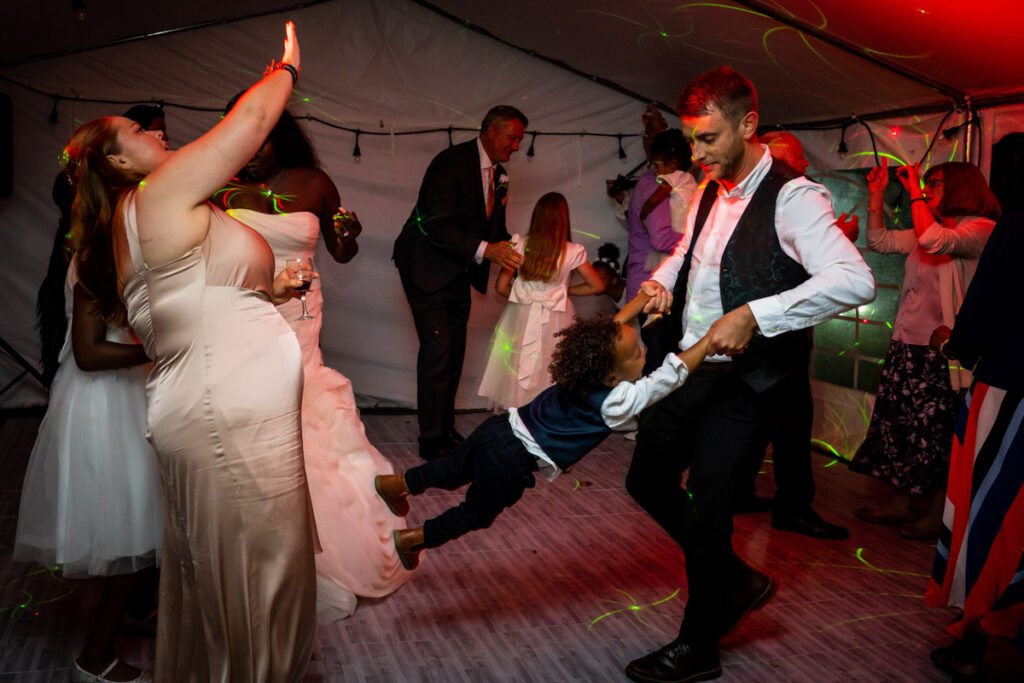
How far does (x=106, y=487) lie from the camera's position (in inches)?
98.2

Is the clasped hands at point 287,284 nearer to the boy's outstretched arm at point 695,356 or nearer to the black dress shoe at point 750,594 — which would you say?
the boy's outstretched arm at point 695,356

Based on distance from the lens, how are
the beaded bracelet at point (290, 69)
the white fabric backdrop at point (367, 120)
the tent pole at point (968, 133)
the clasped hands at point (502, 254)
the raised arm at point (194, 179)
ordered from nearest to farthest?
the raised arm at point (194, 179), the beaded bracelet at point (290, 69), the tent pole at point (968, 133), the clasped hands at point (502, 254), the white fabric backdrop at point (367, 120)

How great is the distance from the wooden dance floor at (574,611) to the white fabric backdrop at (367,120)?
6.17 ft

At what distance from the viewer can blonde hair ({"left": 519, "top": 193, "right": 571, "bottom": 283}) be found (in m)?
5.04

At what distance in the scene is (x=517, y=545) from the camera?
12.1 feet

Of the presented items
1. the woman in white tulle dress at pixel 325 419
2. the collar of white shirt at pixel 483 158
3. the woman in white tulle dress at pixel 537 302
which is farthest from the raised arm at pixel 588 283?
the woman in white tulle dress at pixel 325 419

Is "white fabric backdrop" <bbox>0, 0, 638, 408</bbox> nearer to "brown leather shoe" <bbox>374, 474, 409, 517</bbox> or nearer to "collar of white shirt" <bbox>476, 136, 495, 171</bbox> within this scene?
"collar of white shirt" <bbox>476, 136, 495, 171</bbox>

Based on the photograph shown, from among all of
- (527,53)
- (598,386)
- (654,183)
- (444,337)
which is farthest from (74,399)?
(527,53)

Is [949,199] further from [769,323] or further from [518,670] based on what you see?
[518,670]

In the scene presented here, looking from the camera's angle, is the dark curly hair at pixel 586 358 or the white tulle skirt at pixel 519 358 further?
the white tulle skirt at pixel 519 358

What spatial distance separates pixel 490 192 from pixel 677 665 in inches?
120

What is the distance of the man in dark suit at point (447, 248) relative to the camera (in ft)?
16.1

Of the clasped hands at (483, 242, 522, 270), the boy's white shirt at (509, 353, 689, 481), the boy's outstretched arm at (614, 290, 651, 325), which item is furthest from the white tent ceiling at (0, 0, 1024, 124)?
the boy's white shirt at (509, 353, 689, 481)

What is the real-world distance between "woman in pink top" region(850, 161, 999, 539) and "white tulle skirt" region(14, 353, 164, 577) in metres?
3.01
